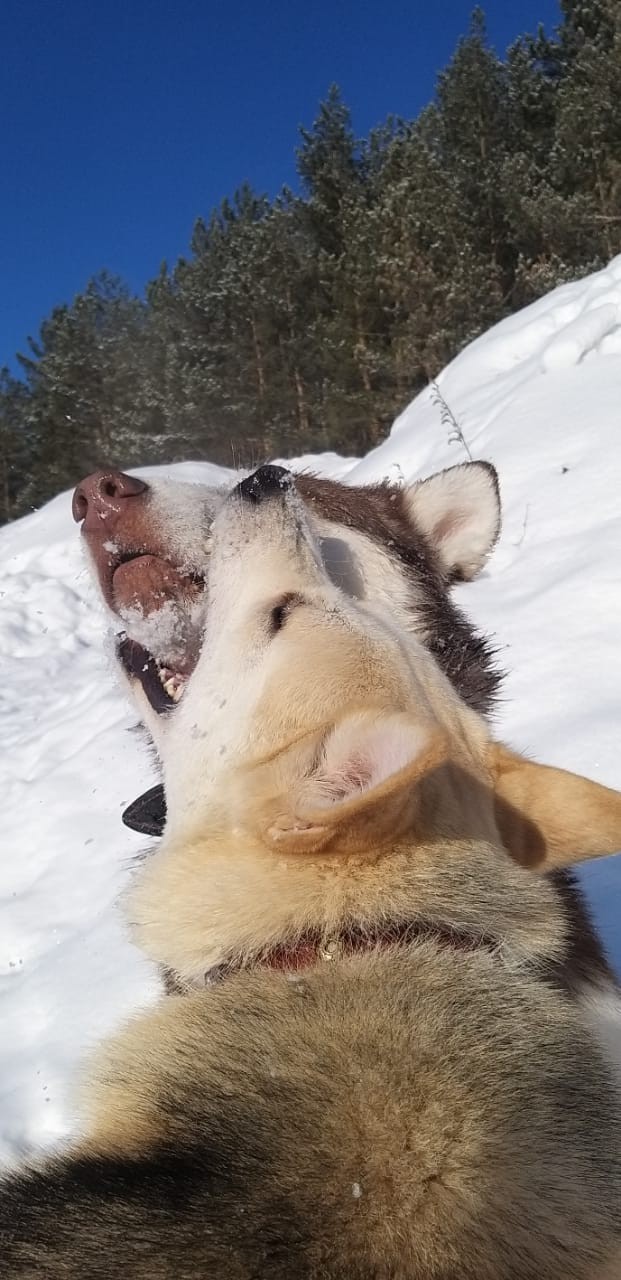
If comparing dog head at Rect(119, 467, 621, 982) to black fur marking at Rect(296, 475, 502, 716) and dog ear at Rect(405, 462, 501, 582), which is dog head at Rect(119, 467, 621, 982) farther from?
dog ear at Rect(405, 462, 501, 582)

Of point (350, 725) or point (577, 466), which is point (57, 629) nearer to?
point (577, 466)

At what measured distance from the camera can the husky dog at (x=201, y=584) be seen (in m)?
2.13

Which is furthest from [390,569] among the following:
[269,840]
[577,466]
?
[577,466]

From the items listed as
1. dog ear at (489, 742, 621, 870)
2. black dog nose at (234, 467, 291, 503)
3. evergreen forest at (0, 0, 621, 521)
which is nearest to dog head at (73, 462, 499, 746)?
black dog nose at (234, 467, 291, 503)

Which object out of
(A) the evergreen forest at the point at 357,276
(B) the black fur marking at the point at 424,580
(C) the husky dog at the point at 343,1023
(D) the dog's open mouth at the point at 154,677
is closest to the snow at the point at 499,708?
(D) the dog's open mouth at the point at 154,677

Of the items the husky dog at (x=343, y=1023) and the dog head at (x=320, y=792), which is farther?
the dog head at (x=320, y=792)

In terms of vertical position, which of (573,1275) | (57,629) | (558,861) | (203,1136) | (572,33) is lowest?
(573,1275)

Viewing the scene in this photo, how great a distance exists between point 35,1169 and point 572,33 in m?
28.5

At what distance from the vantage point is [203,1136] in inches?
49.4

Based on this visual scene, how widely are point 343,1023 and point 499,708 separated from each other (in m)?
2.09

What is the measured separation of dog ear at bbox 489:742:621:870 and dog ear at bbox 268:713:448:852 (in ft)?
1.46

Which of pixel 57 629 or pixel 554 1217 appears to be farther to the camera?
pixel 57 629

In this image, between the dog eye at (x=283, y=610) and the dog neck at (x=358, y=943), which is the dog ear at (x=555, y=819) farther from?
the dog eye at (x=283, y=610)

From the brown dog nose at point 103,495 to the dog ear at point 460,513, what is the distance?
114 centimetres
